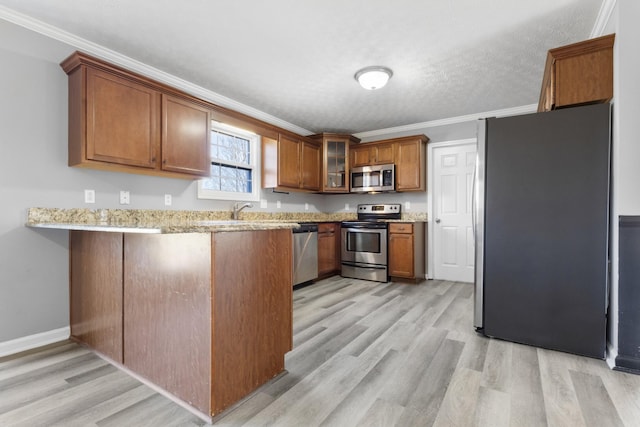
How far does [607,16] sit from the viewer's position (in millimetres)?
2148

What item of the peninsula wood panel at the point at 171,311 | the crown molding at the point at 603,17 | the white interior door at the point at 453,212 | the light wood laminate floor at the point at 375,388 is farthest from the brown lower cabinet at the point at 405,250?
the peninsula wood panel at the point at 171,311

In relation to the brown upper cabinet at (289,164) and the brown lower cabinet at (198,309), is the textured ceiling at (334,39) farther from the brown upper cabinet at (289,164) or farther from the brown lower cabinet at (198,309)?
the brown lower cabinet at (198,309)

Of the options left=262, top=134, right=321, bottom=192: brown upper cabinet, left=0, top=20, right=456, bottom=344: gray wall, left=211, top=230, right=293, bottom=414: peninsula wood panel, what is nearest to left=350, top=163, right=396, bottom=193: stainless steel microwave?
left=262, top=134, right=321, bottom=192: brown upper cabinet

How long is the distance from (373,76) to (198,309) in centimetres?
263

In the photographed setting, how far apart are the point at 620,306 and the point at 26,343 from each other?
4081 millimetres

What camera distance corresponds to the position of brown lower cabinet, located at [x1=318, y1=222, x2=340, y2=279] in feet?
15.3

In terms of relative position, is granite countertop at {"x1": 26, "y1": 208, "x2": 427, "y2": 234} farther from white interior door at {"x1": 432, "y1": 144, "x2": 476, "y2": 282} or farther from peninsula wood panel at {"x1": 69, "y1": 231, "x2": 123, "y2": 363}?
white interior door at {"x1": 432, "y1": 144, "x2": 476, "y2": 282}

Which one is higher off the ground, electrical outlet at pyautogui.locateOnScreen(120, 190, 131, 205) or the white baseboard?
electrical outlet at pyautogui.locateOnScreen(120, 190, 131, 205)

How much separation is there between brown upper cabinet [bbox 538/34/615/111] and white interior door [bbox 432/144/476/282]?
2318 mm

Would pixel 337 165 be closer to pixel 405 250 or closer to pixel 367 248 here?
pixel 367 248

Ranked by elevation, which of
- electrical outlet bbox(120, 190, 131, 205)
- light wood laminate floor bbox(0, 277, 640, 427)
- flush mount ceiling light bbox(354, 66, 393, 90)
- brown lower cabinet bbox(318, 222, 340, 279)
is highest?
flush mount ceiling light bbox(354, 66, 393, 90)

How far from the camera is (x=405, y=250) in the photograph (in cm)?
440

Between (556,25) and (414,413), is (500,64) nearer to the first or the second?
(556,25)

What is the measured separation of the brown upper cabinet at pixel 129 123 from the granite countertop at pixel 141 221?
1.33 ft
